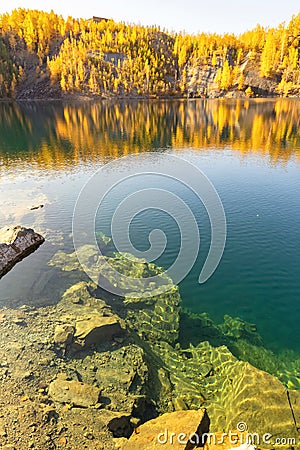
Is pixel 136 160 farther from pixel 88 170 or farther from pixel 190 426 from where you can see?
pixel 190 426

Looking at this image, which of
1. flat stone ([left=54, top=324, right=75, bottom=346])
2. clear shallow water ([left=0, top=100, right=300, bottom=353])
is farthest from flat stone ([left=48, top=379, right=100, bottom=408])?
clear shallow water ([left=0, top=100, right=300, bottom=353])

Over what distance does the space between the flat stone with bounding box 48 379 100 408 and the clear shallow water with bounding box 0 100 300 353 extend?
722cm

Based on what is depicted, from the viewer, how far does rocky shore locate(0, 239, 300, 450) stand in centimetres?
1030

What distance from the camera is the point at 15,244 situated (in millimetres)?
24469

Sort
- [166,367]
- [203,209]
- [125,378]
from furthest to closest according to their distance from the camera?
[203,209] < [166,367] < [125,378]

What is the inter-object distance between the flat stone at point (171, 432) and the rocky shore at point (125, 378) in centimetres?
4

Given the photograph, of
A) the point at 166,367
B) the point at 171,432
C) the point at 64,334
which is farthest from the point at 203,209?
the point at 171,432

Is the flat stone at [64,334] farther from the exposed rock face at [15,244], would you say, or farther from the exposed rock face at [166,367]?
the exposed rock face at [15,244]

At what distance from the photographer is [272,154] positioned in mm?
55219

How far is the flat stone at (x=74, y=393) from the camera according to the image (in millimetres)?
11663

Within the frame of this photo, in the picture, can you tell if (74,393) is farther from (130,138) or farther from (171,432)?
(130,138)

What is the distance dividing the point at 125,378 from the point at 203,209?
22.8m

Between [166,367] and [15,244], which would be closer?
[166,367]

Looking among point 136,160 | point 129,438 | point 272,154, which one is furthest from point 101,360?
point 272,154
